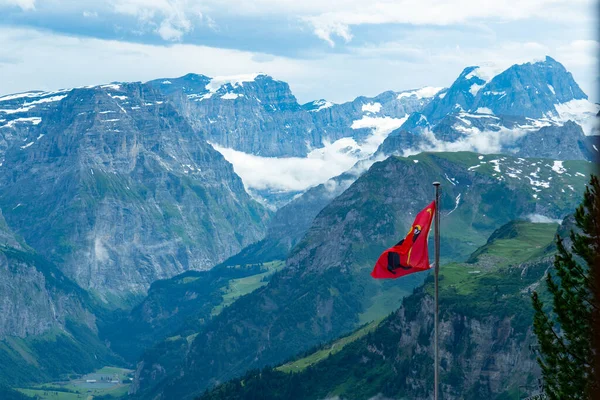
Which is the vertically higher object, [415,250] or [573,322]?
[415,250]

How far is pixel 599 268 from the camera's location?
61.9 m

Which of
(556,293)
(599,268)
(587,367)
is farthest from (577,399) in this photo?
(599,268)

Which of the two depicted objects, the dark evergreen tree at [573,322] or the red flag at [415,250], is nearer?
the dark evergreen tree at [573,322]

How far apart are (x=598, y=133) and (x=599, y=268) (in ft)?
→ 40.6

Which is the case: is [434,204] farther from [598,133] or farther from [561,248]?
[598,133]

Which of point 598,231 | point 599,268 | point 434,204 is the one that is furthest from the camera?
point 434,204

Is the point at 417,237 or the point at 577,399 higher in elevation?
the point at 417,237

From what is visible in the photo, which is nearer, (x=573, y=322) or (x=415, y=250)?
(x=573, y=322)

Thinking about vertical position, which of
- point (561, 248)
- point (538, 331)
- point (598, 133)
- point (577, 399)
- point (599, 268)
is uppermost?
point (598, 133)

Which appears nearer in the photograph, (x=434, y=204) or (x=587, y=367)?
(x=587, y=367)

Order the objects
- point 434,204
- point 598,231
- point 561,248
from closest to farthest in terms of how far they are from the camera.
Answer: point 598,231
point 561,248
point 434,204

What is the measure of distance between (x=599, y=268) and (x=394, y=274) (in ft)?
139

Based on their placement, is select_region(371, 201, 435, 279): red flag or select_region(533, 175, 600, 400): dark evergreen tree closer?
select_region(533, 175, 600, 400): dark evergreen tree

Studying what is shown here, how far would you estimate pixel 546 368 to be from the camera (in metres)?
91.8
